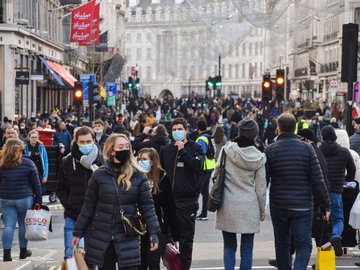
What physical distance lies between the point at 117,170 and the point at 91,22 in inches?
1205

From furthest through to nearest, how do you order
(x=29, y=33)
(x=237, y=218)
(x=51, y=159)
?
(x=29, y=33)
(x=51, y=159)
(x=237, y=218)

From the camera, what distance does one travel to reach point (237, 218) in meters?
10.6

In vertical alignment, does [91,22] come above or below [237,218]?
above

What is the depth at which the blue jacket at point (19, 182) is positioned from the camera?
42.5 feet

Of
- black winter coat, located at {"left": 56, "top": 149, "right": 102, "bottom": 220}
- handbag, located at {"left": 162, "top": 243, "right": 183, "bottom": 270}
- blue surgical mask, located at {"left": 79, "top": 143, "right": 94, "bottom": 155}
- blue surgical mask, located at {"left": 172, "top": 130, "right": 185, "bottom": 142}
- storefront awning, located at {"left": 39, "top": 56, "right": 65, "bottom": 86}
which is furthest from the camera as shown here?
storefront awning, located at {"left": 39, "top": 56, "right": 65, "bottom": 86}

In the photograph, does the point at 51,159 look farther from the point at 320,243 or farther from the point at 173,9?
the point at 173,9

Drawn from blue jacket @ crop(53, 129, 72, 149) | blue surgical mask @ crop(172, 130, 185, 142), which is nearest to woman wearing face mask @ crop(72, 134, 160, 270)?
blue surgical mask @ crop(172, 130, 185, 142)

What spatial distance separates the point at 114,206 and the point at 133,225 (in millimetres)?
238

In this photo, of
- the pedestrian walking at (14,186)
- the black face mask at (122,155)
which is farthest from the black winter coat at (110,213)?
the pedestrian walking at (14,186)

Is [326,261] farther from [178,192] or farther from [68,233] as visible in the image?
[68,233]

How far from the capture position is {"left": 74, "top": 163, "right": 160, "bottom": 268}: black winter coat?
347 inches

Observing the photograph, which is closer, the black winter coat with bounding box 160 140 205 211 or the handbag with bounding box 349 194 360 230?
the black winter coat with bounding box 160 140 205 211

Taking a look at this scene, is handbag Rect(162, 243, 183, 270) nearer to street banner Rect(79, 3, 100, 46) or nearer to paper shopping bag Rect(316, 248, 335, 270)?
paper shopping bag Rect(316, 248, 335, 270)

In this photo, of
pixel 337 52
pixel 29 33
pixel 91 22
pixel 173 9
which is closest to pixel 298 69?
pixel 337 52
